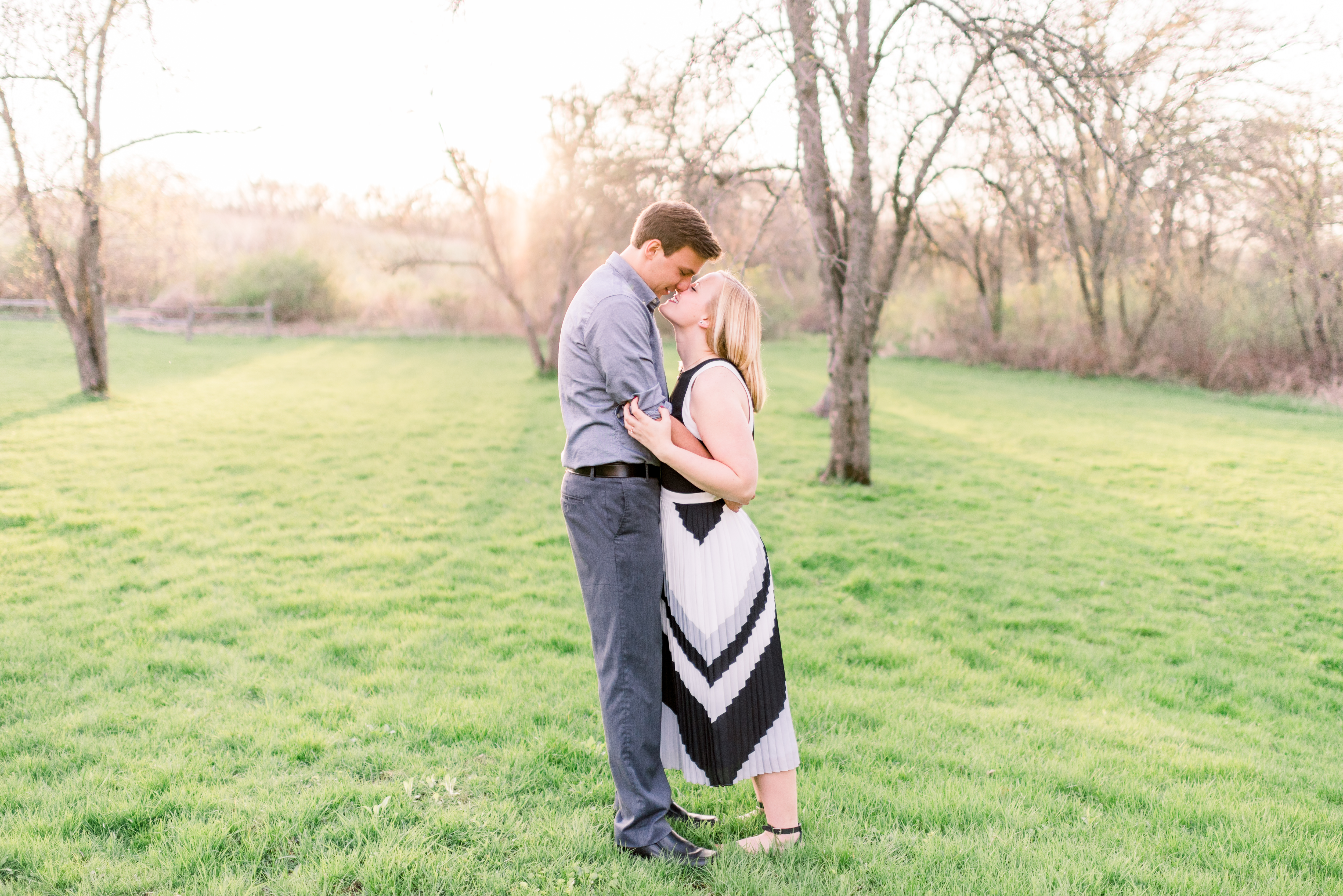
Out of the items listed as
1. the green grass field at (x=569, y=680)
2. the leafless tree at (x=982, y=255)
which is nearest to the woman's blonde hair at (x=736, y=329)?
the green grass field at (x=569, y=680)

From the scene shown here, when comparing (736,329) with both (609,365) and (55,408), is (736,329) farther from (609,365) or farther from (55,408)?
(55,408)

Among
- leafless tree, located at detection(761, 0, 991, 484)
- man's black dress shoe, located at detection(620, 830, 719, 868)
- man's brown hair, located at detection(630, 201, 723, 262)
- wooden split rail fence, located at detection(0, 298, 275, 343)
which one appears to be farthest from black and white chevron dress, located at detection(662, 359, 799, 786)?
wooden split rail fence, located at detection(0, 298, 275, 343)

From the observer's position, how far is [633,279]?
253 centimetres

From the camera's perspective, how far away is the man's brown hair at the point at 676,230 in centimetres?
250

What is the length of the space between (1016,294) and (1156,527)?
2087 centimetres

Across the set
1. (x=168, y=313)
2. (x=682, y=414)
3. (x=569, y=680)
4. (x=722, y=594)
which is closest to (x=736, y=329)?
(x=682, y=414)

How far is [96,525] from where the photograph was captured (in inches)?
280

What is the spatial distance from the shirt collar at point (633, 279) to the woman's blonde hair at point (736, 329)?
22 cm

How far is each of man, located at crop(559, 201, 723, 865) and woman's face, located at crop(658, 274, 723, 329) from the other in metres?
0.05

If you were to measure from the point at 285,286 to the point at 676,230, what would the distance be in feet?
124

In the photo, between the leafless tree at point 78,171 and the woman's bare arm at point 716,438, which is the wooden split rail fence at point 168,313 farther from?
the woman's bare arm at point 716,438

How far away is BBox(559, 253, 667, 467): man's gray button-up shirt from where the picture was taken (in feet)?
7.87

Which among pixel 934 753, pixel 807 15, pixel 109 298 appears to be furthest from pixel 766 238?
pixel 109 298

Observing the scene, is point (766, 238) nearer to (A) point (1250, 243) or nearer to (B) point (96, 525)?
(B) point (96, 525)
